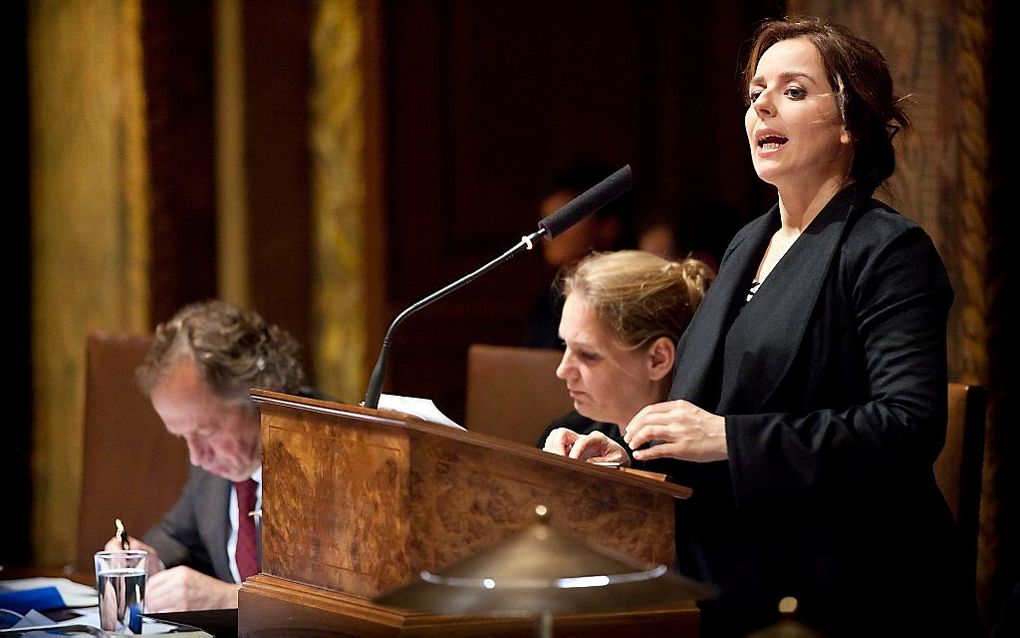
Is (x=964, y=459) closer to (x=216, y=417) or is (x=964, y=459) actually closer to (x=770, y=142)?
(x=770, y=142)

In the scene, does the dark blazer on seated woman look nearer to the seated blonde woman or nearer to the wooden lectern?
the seated blonde woman

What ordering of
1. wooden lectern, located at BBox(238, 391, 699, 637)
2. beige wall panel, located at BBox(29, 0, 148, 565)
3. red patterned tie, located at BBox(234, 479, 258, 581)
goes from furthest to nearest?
beige wall panel, located at BBox(29, 0, 148, 565), red patterned tie, located at BBox(234, 479, 258, 581), wooden lectern, located at BBox(238, 391, 699, 637)

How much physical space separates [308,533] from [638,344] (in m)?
0.86

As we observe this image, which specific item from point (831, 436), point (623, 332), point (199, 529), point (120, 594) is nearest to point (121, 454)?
point (199, 529)

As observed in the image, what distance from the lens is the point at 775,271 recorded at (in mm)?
1928

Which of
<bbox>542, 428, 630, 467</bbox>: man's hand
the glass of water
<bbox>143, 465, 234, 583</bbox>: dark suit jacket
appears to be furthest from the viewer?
<bbox>143, 465, 234, 583</bbox>: dark suit jacket

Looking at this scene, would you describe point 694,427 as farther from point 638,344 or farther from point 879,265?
point 638,344

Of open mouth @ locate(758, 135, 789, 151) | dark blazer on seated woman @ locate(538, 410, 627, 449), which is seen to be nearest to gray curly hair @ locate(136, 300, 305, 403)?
dark blazer on seated woman @ locate(538, 410, 627, 449)

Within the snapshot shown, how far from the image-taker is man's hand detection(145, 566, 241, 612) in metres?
2.50

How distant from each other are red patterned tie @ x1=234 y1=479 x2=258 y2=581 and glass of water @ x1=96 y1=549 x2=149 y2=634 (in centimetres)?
67

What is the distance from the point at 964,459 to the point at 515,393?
1.09m

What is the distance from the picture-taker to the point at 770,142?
1.92 metres

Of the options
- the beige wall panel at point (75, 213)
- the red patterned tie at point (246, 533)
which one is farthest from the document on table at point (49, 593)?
the beige wall panel at point (75, 213)

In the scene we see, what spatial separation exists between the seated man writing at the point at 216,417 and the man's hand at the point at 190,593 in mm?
225
